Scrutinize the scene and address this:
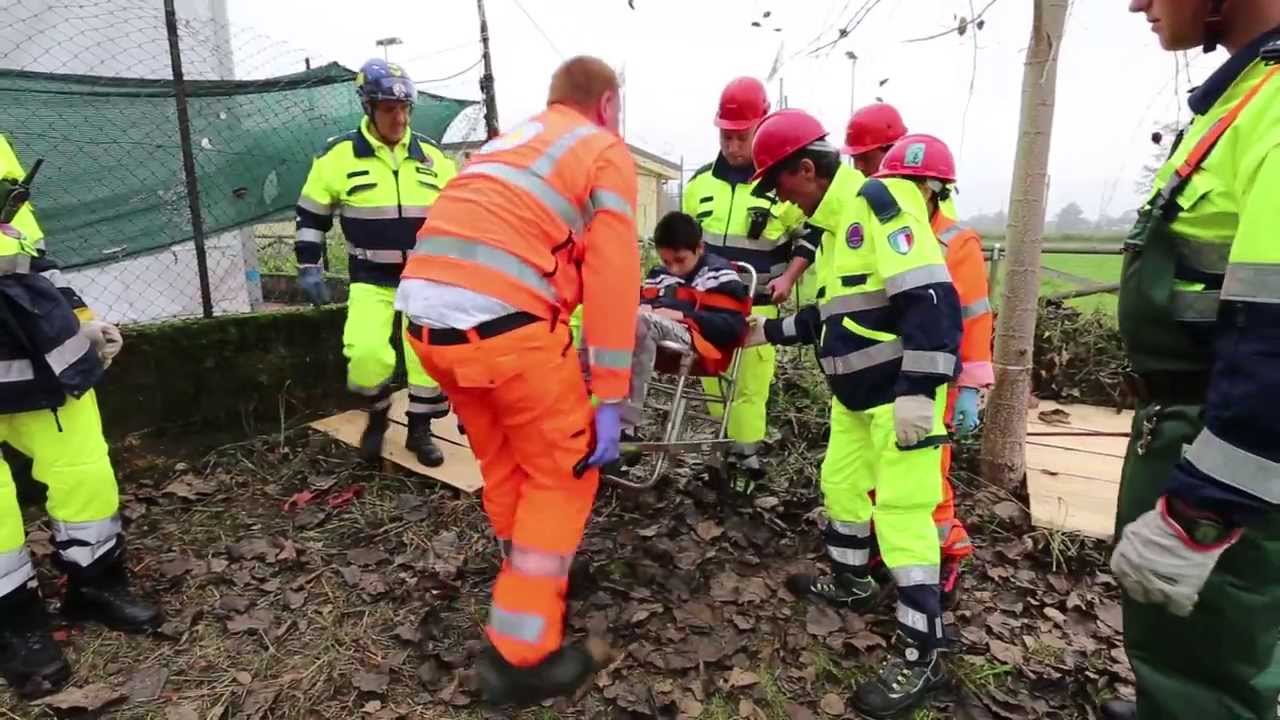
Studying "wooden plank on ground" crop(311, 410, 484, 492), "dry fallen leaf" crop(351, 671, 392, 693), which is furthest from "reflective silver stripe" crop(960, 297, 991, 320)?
"dry fallen leaf" crop(351, 671, 392, 693)

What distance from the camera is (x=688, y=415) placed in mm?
4676

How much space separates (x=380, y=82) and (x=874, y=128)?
2.88 meters

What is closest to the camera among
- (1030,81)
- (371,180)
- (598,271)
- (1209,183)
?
(1209,183)

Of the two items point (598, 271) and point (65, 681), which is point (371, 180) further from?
point (65, 681)

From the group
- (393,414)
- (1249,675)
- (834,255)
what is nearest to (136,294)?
(393,414)

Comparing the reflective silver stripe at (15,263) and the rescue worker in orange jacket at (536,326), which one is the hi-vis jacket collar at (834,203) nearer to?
the rescue worker in orange jacket at (536,326)

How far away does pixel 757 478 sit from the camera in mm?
4527

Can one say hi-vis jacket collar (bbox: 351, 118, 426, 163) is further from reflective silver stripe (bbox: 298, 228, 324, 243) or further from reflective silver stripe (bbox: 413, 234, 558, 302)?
reflective silver stripe (bbox: 413, 234, 558, 302)

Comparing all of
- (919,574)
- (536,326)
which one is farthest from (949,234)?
(536,326)

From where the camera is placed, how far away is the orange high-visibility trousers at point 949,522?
10.1 ft

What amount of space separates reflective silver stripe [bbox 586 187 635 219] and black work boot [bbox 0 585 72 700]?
2701mm

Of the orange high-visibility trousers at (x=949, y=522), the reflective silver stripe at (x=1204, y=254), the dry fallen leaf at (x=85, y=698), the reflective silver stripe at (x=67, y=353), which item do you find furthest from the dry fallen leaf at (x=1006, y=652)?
the reflective silver stripe at (x=67, y=353)

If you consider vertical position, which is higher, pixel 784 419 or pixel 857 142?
pixel 857 142

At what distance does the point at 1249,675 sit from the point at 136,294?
21.4 feet
